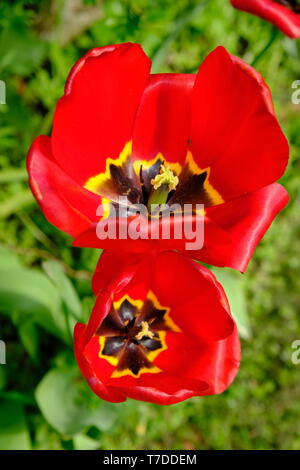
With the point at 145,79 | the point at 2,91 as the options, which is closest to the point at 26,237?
the point at 2,91

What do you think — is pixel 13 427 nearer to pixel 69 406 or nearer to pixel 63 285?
pixel 69 406

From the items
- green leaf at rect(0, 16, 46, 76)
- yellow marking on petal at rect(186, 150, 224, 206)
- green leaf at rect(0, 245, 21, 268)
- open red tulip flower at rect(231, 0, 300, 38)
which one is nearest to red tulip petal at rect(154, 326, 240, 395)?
yellow marking on petal at rect(186, 150, 224, 206)

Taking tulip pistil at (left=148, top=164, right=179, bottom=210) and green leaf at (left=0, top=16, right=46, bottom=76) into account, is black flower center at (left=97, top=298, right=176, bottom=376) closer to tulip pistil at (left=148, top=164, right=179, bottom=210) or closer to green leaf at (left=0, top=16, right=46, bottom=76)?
tulip pistil at (left=148, top=164, right=179, bottom=210)

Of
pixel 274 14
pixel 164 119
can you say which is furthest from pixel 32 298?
pixel 274 14

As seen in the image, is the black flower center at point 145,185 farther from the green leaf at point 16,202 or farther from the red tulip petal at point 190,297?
the green leaf at point 16,202

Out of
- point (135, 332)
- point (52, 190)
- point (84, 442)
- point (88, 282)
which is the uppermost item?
point (52, 190)

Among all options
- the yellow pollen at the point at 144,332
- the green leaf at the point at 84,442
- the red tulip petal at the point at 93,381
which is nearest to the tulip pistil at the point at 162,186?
the yellow pollen at the point at 144,332
